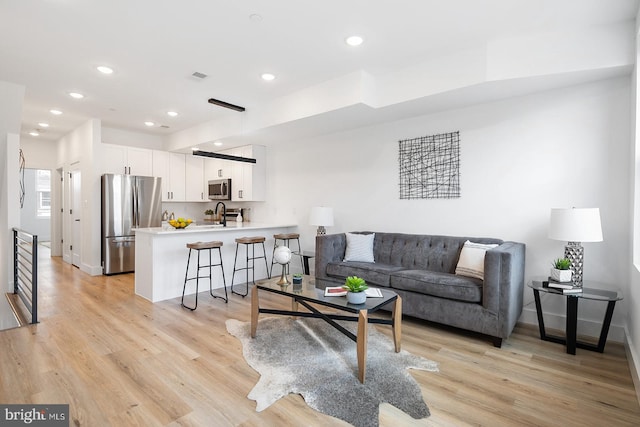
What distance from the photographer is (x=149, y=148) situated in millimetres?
6996

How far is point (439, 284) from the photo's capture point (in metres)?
3.21

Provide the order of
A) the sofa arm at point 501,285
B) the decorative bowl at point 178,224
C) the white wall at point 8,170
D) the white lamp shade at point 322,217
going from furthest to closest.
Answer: the white lamp shade at point 322,217
the decorative bowl at point 178,224
the white wall at point 8,170
the sofa arm at point 501,285

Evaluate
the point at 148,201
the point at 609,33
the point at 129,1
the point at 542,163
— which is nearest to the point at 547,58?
the point at 609,33

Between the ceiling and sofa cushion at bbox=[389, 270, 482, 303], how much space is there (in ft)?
6.37

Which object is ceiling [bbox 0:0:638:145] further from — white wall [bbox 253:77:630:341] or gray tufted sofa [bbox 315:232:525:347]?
gray tufted sofa [bbox 315:232:525:347]

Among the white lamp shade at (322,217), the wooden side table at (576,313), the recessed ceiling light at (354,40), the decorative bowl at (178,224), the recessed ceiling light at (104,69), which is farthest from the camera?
the white lamp shade at (322,217)

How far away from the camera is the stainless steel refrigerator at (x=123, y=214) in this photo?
5.77m

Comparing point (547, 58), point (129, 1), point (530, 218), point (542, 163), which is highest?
point (129, 1)

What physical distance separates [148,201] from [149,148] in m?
1.42

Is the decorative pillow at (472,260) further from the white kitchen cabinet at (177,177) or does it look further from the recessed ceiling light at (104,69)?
the white kitchen cabinet at (177,177)

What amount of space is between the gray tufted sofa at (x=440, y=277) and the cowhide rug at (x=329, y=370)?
577mm

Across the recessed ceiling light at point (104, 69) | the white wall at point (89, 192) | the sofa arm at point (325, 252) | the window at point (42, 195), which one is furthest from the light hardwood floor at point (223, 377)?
the window at point (42, 195)

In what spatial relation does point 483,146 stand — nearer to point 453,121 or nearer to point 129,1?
point 453,121

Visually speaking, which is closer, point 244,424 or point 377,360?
point 244,424
